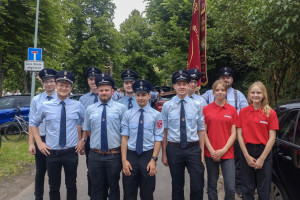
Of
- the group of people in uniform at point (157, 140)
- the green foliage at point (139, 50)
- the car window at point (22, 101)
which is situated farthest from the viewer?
the green foliage at point (139, 50)

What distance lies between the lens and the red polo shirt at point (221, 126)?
367 centimetres

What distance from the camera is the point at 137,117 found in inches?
140

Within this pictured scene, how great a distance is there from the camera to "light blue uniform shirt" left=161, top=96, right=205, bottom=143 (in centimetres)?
364

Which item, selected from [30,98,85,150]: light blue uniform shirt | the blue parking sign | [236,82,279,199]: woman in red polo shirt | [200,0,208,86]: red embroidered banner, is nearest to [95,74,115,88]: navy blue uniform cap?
[30,98,85,150]: light blue uniform shirt

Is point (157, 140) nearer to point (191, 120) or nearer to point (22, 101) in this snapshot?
point (191, 120)

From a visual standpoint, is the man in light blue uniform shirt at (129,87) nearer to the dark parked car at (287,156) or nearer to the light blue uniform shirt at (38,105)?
the light blue uniform shirt at (38,105)

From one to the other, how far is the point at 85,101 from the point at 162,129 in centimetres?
172

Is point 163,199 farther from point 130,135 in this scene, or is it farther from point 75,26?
point 75,26

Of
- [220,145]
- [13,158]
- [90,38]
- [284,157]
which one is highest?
[90,38]

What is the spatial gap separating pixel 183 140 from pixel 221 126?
558 millimetres

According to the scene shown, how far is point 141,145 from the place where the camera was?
345 cm

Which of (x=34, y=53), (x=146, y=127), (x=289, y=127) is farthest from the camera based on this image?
(x=34, y=53)

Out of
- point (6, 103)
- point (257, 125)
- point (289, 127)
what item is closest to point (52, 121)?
point (257, 125)

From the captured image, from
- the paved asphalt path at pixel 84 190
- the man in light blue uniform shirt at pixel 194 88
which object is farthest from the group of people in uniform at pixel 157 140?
the paved asphalt path at pixel 84 190
